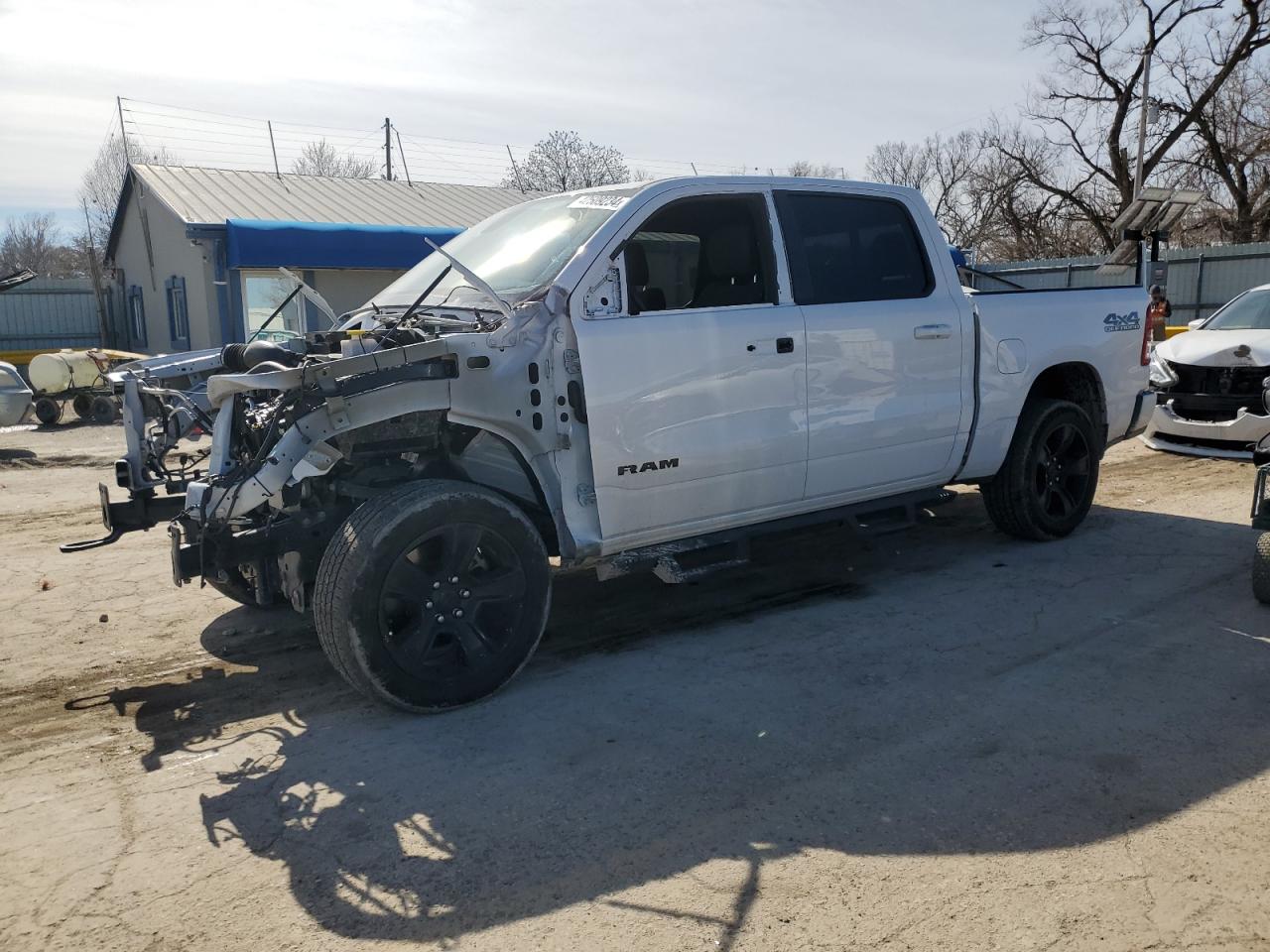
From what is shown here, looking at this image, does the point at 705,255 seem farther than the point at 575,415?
Yes

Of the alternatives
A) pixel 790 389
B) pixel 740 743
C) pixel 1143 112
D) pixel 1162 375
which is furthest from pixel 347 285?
pixel 1143 112

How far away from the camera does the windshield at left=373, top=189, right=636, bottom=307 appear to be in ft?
15.7

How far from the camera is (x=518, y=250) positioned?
508 centimetres

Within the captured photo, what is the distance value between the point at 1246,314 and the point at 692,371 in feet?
26.4

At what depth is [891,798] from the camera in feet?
11.6

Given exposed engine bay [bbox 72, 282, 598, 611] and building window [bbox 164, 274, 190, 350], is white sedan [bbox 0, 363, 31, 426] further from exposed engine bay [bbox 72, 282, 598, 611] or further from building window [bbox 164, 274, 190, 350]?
exposed engine bay [bbox 72, 282, 598, 611]

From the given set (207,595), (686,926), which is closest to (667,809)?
(686,926)

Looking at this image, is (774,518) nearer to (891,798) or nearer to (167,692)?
(891,798)

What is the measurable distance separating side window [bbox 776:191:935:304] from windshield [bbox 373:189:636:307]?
95cm

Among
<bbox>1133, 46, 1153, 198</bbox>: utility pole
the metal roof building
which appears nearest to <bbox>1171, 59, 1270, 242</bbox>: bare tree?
<bbox>1133, 46, 1153, 198</bbox>: utility pole

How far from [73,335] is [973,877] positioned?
29.3 m

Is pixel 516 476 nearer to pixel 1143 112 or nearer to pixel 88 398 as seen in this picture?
pixel 88 398

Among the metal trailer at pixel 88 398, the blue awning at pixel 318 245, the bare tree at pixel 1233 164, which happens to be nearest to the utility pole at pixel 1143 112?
the bare tree at pixel 1233 164

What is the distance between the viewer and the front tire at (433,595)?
4.07m
